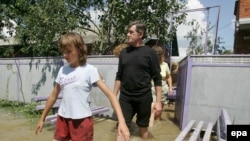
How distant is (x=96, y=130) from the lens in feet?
21.3

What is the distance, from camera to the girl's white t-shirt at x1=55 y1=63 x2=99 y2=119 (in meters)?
3.14

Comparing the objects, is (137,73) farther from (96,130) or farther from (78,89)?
(96,130)

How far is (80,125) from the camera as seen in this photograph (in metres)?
3.17

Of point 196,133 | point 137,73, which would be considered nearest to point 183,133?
point 196,133

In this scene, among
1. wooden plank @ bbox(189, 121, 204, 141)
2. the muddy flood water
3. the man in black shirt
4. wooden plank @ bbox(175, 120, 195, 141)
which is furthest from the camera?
the muddy flood water

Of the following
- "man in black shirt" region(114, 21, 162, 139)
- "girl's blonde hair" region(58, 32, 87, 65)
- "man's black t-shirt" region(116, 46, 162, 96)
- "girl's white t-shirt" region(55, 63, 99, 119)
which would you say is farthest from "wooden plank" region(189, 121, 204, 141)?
"girl's blonde hair" region(58, 32, 87, 65)

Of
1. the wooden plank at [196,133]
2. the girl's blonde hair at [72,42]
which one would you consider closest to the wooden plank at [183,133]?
the wooden plank at [196,133]

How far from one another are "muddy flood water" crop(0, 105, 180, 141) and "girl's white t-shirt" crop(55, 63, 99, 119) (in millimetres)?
2457

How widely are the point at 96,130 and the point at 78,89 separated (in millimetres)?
3486

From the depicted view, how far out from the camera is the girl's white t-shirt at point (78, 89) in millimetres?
3137

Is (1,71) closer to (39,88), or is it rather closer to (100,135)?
(39,88)

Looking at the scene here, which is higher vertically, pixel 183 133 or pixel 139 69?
pixel 139 69

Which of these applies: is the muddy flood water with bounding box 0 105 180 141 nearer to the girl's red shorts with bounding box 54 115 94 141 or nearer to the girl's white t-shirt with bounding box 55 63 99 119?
the girl's red shorts with bounding box 54 115 94 141

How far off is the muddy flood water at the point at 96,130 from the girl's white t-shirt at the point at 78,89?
2457mm
